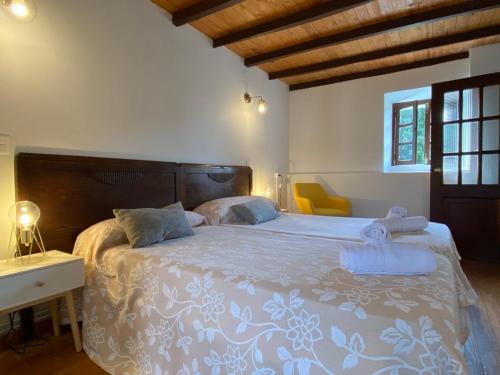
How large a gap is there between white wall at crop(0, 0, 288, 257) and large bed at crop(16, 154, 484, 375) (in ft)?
0.67

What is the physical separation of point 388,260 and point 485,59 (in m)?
3.61

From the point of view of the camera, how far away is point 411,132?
420 cm

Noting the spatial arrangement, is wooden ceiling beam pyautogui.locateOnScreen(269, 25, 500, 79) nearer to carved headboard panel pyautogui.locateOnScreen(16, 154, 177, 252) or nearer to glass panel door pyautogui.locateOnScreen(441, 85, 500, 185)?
glass panel door pyautogui.locateOnScreen(441, 85, 500, 185)

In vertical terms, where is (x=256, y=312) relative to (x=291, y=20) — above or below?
below

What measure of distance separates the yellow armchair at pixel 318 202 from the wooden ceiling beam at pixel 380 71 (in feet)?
5.39

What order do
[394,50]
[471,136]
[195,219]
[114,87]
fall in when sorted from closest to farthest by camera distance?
1. [114,87]
2. [195,219]
3. [471,136]
4. [394,50]

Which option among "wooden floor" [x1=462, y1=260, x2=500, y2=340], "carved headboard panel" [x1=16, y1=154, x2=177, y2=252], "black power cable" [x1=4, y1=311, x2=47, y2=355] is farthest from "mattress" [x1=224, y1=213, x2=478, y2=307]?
"black power cable" [x1=4, y1=311, x2=47, y2=355]

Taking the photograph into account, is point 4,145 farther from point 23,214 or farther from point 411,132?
point 411,132

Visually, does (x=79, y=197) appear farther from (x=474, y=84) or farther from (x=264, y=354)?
(x=474, y=84)

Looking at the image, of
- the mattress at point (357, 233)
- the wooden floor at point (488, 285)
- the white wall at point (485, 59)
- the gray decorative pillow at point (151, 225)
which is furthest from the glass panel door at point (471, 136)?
the gray decorative pillow at point (151, 225)

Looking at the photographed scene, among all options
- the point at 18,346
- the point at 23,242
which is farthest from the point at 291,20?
the point at 18,346

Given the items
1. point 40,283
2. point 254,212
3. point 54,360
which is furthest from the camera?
point 254,212

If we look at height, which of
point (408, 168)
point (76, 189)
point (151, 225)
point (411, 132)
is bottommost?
point (151, 225)

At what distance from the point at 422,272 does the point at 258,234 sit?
118 cm
